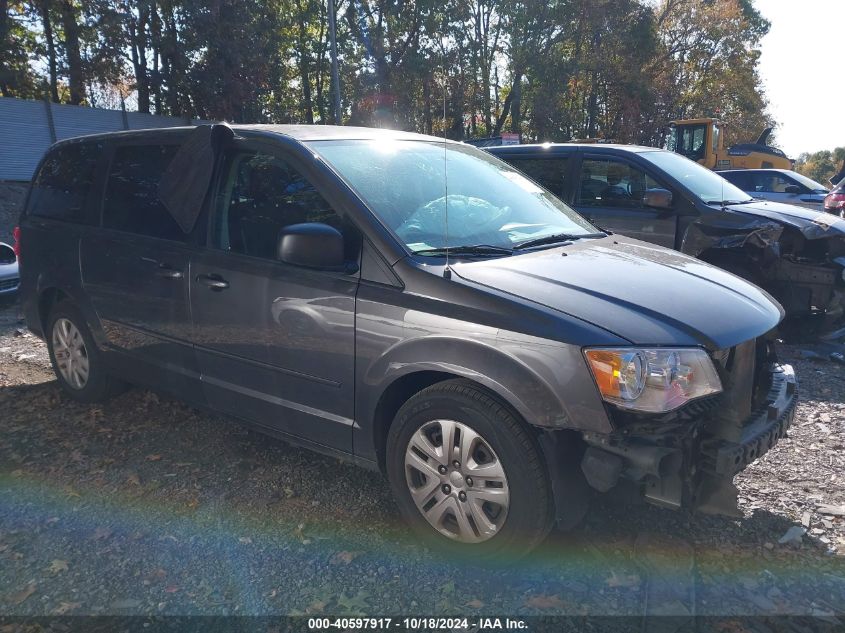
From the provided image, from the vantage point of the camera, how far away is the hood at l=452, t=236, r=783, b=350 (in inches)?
102

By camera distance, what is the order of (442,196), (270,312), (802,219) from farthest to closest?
(802,219) < (442,196) < (270,312)

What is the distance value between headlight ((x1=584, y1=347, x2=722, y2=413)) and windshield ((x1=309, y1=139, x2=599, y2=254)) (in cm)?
102

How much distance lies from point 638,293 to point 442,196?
119cm

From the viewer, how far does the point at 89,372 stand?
183 inches

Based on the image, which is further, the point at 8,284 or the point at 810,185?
the point at 810,185

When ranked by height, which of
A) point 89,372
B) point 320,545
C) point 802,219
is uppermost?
point 802,219

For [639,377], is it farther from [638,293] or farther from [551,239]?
[551,239]

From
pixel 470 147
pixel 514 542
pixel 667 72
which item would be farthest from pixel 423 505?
pixel 667 72

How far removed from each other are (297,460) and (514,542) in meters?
1.66

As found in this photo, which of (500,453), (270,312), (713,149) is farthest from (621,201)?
(713,149)

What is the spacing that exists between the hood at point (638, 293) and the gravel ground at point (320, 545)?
81 centimetres

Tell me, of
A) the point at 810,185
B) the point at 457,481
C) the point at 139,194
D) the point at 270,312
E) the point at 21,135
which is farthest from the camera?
the point at 21,135

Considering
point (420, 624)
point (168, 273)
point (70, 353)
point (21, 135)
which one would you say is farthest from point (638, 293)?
point (21, 135)

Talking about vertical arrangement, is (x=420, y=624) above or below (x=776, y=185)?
below
